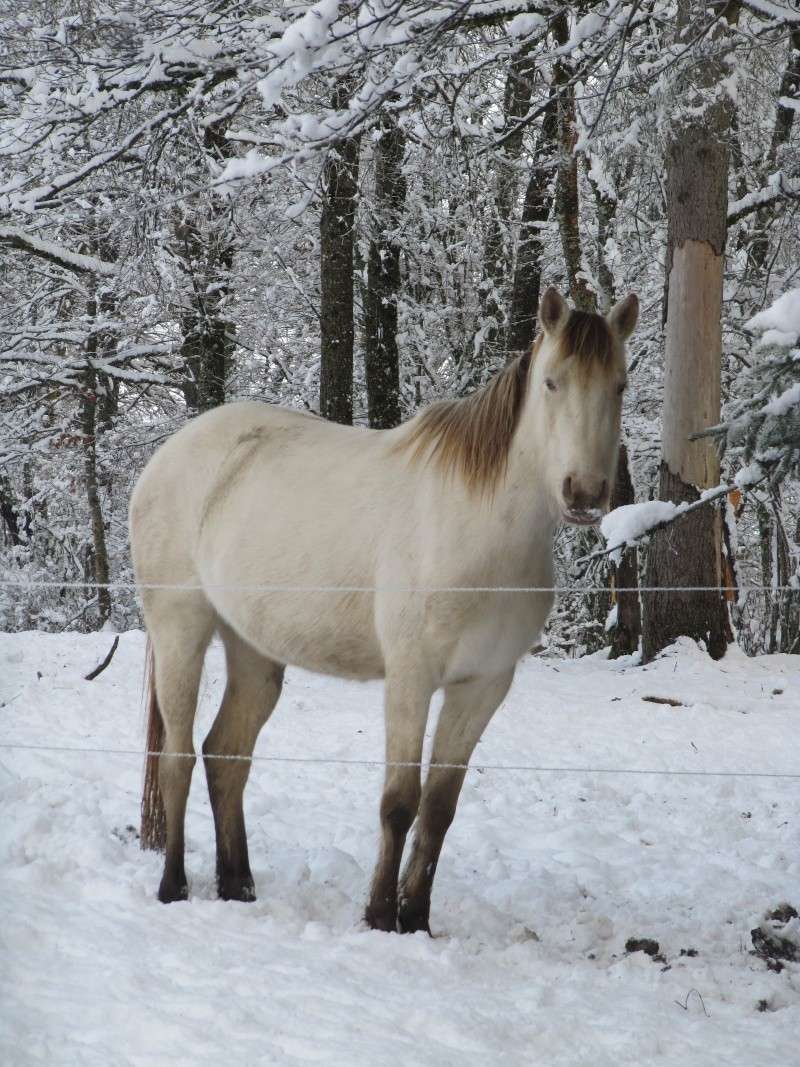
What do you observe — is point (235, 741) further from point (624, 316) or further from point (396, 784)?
point (624, 316)

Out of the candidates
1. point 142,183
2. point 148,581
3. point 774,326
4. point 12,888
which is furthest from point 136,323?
point 774,326

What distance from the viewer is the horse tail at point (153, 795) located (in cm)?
441

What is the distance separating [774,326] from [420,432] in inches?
56.7

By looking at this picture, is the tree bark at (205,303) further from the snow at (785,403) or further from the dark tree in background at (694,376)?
the snow at (785,403)

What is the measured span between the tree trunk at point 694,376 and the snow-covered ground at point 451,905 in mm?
743

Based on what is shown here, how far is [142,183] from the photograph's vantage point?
239 inches

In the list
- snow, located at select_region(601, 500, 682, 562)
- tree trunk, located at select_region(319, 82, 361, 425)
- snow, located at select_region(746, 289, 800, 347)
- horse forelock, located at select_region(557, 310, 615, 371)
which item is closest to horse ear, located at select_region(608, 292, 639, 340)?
horse forelock, located at select_region(557, 310, 615, 371)

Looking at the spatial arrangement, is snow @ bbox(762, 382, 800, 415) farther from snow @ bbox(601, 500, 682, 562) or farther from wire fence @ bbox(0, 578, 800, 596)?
snow @ bbox(601, 500, 682, 562)

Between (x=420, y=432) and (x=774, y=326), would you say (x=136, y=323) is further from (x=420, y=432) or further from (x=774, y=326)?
(x=774, y=326)

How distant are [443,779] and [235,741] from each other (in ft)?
3.54

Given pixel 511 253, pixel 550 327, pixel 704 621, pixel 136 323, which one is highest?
pixel 511 253

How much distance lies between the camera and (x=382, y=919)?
3.66m

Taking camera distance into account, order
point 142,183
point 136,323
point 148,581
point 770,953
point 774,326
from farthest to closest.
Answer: point 136,323
point 142,183
point 148,581
point 770,953
point 774,326

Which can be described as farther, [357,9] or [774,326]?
[357,9]
